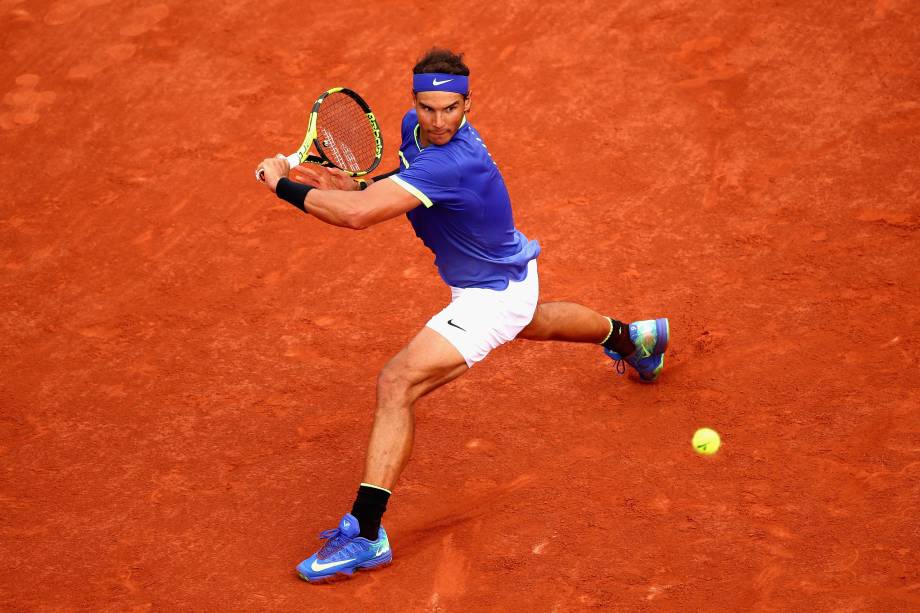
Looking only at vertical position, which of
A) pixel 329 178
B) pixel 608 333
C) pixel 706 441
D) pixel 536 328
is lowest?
pixel 706 441

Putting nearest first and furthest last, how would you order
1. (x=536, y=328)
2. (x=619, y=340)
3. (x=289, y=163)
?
(x=289, y=163) < (x=536, y=328) < (x=619, y=340)

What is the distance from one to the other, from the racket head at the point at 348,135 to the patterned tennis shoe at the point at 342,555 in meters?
1.75

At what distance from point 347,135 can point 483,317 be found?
1.35 metres

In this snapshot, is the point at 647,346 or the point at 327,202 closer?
the point at 327,202

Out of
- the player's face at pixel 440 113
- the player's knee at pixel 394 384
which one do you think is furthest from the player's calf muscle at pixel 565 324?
the player's face at pixel 440 113

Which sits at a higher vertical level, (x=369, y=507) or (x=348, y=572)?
(x=369, y=507)

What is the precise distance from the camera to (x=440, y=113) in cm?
471

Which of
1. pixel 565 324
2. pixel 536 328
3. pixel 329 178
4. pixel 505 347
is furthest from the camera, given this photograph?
pixel 505 347

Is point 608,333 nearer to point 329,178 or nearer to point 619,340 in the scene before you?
point 619,340

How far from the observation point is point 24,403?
5996mm

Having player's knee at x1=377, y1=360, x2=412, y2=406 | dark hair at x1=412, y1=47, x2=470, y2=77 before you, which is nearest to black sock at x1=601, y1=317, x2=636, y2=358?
player's knee at x1=377, y1=360, x2=412, y2=406

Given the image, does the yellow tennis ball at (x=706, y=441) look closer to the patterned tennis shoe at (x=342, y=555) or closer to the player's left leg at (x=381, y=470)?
the player's left leg at (x=381, y=470)

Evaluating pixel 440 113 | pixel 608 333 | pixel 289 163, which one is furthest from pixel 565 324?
pixel 289 163

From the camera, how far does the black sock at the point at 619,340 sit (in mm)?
5707
